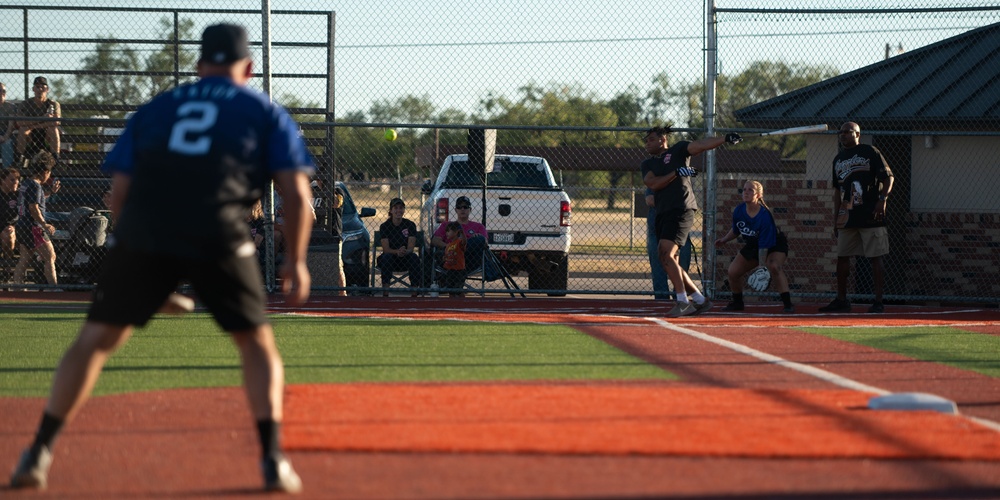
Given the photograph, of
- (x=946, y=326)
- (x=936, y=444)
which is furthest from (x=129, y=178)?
(x=946, y=326)

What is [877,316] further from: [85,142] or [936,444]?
[85,142]

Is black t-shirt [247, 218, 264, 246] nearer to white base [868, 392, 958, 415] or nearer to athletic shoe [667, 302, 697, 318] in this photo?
athletic shoe [667, 302, 697, 318]

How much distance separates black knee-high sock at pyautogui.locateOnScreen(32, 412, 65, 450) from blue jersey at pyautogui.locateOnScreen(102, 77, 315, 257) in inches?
30.0

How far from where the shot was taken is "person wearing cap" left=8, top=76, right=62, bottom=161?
16.1 meters

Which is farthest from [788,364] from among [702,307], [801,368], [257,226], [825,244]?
[257,226]

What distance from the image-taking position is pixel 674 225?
12102mm

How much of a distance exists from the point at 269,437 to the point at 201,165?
1.07 metres

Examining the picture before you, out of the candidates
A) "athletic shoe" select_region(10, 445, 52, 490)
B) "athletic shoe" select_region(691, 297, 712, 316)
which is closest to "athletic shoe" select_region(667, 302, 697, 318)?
"athletic shoe" select_region(691, 297, 712, 316)

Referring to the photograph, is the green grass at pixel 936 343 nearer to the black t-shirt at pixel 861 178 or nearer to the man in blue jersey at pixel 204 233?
the black t-shirt at pixel 861 178

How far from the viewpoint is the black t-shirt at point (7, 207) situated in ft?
48.2

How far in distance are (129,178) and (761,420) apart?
3.34 metres

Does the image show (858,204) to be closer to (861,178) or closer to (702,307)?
(861,178)

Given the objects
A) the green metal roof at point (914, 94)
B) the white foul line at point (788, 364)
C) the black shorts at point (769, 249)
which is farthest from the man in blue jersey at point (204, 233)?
the green metal roof at point (914, 94)

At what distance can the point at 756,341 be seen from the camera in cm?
1007
